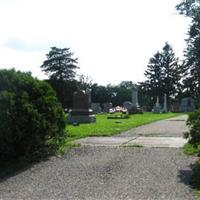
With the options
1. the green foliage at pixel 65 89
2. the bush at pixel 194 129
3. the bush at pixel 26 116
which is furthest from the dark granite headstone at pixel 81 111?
the green foliage at pixel 65 89

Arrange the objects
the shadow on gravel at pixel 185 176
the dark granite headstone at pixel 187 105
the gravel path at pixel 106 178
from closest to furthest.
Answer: the gravel path at pixel 106 178, the shadow on gravel at pixel 185 176, the dark granite headstone at pixel 187 105

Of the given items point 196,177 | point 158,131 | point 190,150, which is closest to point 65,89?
point 158,131

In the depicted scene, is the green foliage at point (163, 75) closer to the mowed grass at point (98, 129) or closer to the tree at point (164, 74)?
the tree at point (164, 74)

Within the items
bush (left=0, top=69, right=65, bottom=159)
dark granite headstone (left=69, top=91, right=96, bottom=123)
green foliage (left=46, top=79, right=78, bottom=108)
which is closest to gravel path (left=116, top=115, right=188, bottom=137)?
dark granite headstone (left=69, top=91, right=96, bottom=123)

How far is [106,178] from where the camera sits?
9.49 m

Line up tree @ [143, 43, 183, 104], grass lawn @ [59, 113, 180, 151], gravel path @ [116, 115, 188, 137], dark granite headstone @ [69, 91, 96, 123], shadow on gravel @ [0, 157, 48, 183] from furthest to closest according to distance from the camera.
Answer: tree @ [143, 43, 183, 104]
dark granite headstone @ [69, 91, 96, 123]
gravel path @ [116, 115, 188, 137]
grass lawn @ [59, 113, 180, 151]
shadow on gravel @ [0, 157, 48, 183]

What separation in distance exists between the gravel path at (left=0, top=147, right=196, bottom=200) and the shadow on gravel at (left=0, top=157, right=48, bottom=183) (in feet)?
0.62

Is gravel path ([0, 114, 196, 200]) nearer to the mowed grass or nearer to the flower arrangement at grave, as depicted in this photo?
the mowed grass

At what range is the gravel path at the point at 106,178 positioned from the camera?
27.1ft

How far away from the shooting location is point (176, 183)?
9.06 meters

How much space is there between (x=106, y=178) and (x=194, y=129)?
7.31 ft

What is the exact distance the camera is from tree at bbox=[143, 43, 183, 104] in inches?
4171

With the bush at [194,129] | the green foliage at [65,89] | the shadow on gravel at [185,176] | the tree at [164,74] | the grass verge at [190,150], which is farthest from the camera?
the tree at [164,74]

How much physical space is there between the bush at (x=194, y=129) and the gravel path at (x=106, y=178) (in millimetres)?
573
